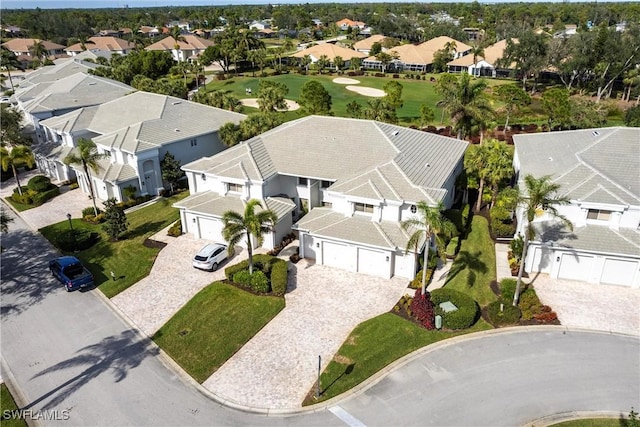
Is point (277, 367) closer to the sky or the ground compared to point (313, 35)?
closer to the ground

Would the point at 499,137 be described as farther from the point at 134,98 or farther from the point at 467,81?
the point at 134,98

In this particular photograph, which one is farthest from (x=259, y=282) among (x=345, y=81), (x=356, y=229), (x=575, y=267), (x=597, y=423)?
(x=345, y=81)

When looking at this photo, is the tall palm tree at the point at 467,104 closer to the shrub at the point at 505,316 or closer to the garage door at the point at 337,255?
the garage door at the point at 337,255

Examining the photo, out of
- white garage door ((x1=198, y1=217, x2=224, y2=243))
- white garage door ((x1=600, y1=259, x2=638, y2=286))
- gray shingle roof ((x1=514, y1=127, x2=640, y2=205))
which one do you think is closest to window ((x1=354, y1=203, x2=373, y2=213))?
white garage door ((x1=198, y1=217, x2=224, y2=243))

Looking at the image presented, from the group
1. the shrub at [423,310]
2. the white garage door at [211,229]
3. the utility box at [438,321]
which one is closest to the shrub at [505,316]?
the utility box at [438,321]

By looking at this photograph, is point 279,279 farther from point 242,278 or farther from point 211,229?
point 211,229

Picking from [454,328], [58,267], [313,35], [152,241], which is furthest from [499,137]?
[313,35]

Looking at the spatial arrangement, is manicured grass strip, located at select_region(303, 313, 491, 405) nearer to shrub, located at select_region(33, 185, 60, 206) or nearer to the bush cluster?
the bush cluster
